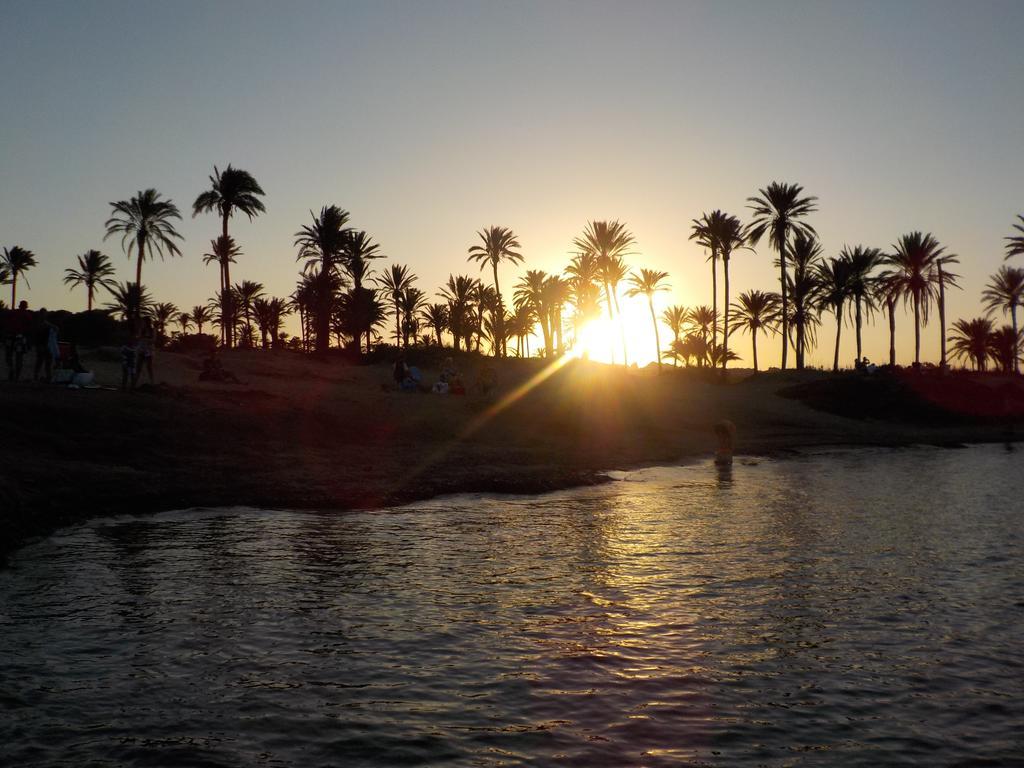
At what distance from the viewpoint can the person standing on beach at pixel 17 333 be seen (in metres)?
23.1

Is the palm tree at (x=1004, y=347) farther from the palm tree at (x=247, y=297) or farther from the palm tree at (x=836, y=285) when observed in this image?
the palm tree at (x=247, y=297)

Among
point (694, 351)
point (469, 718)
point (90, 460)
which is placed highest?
point (694, 351)

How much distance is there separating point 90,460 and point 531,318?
91721mm

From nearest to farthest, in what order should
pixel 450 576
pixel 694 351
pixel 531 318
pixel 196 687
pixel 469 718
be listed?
pixel 469 718, pixel 196 687, pixel 450 576, pixel 694 351, pixel 531 318

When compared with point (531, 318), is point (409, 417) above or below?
below

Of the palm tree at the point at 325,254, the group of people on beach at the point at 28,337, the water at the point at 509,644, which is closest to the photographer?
the water at the point at 509,644

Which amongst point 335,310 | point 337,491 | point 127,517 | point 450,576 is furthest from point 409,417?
point 335,310

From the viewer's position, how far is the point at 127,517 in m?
13.6

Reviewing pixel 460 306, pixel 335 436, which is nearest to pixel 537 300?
pixel 460 306

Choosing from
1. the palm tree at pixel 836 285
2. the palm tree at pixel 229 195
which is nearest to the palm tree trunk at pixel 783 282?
the palm tree at pixel 836 285

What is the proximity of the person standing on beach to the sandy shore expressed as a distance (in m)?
2.56

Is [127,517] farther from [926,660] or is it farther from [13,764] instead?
[926,660]

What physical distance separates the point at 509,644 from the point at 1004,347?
99802 mm

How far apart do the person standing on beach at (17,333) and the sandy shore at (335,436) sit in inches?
101
